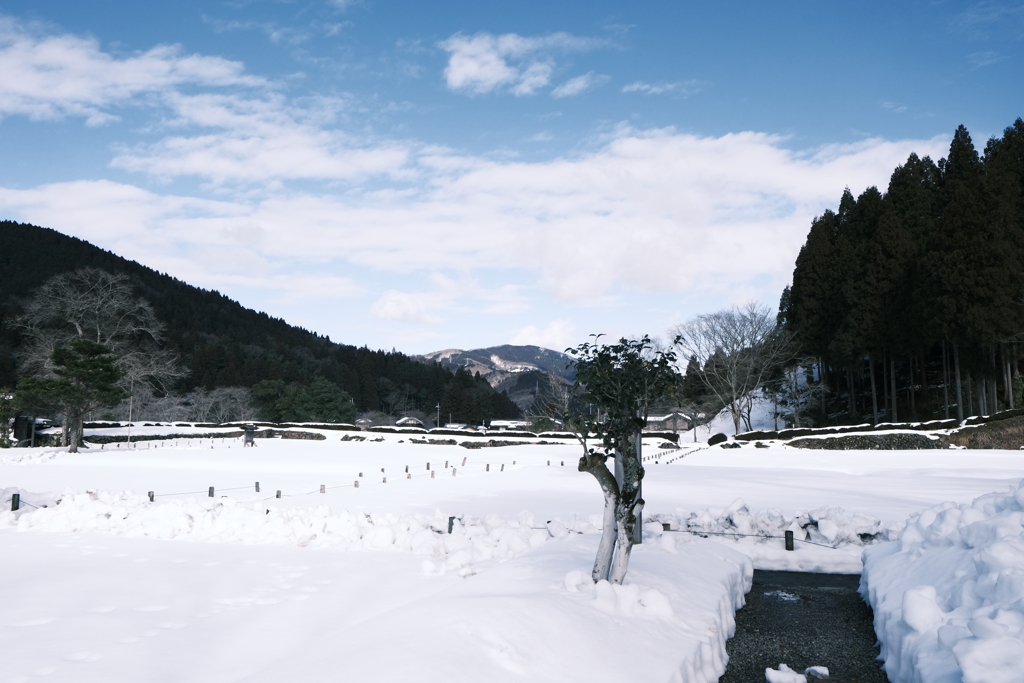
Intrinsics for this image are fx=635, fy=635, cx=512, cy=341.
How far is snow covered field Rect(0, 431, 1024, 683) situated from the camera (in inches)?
191

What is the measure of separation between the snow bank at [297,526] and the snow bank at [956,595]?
14.7 feet

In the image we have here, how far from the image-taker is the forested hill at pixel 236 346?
76000 millimetres

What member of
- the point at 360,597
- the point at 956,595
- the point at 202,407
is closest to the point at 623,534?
the point at 956,595

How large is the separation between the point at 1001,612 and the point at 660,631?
2522 mm

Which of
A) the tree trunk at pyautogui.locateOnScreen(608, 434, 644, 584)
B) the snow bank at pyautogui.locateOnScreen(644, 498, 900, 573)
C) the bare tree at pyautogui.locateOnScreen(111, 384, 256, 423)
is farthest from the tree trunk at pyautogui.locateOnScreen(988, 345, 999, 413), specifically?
the bare tree at pyautogui.locateOnScreen(111, 384, 256, 423)

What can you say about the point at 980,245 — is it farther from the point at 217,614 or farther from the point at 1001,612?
the point at 217,614

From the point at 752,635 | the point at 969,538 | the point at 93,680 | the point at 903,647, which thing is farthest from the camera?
the point at 752,635

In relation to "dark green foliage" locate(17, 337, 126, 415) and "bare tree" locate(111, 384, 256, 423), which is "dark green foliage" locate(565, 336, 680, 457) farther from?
"bare tree" locate(111, 384, 256, 423)

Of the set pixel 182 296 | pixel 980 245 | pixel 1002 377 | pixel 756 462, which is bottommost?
pixel 756 462

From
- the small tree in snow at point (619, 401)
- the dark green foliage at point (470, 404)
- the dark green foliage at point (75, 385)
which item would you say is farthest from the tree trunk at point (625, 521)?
the dark green foliage at point (470, 404)

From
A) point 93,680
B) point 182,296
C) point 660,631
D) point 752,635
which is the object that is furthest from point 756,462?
point 182,296

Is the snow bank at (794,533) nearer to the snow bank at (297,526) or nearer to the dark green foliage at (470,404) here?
the snow bank at (297,526)

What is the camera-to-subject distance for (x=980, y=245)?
2688cm

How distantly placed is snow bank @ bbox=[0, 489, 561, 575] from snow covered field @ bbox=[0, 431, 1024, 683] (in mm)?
35
